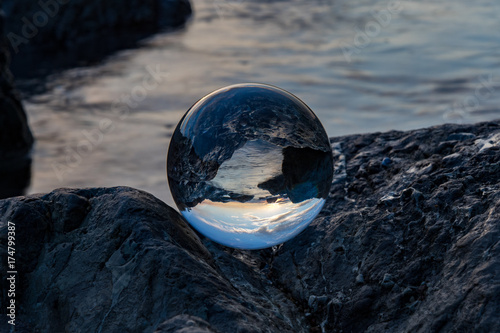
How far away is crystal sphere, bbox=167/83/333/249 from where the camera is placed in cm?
300

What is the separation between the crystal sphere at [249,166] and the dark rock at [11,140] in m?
5.64

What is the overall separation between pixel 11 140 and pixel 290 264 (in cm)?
647

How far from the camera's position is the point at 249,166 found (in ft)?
9.76

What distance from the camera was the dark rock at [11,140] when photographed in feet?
27.2

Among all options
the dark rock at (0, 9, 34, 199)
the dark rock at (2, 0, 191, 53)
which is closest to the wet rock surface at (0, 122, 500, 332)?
the dark rock at (0, 9, 34, 199)

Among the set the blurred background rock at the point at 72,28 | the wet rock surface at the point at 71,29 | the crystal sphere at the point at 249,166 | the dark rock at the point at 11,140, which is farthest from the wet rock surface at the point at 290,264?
the wet rock surface at the point at 71,29

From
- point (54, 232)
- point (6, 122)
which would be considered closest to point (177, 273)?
point (54, 232)

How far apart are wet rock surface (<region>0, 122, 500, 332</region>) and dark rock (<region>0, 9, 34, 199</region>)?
18.2 ft

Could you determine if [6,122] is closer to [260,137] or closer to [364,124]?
[364,124]

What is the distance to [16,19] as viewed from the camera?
13.8 metres

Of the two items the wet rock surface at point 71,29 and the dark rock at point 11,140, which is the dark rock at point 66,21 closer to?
the wet rock surface at point 71,29

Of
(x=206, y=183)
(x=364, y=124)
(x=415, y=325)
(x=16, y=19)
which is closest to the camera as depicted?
(x=415, y=325)

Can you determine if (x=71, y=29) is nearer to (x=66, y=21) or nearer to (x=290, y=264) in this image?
(x=66, y=21)

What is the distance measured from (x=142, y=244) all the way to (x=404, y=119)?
676 centimetres
